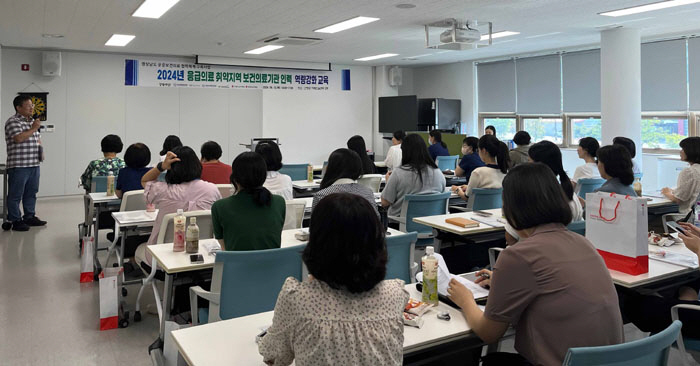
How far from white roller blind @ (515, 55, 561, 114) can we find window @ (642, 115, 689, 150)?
1.66 metres

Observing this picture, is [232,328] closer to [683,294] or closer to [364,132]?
[683,294]

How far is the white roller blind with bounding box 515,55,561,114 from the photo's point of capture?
1026cm

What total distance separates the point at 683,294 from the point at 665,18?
5.62m

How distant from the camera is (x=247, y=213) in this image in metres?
2.87

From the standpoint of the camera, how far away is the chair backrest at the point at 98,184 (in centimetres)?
556

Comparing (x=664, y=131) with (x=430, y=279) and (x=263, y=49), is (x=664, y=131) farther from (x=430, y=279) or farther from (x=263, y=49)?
(x=430, y=279)

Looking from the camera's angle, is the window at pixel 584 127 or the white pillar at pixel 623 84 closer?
the white pillar at pixel 623 84

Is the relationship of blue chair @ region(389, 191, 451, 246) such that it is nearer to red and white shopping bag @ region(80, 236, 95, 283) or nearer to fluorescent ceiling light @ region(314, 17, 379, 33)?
red and white shopping bag @ region(80, 236, 95, 283)

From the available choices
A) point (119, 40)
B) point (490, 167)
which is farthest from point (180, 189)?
point (119, 40)

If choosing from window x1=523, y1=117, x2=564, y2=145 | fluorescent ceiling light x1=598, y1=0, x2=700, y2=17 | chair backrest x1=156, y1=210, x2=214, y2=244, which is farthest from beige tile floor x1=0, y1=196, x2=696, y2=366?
window x1=523, y1=117, x2=564, y2=145

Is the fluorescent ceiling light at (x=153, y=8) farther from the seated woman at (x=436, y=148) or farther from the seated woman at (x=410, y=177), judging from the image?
the seated woman at (x=436, y=148)

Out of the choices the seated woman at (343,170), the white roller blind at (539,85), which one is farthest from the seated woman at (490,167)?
the white roller blind at (539,85)

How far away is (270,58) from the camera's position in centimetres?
1130

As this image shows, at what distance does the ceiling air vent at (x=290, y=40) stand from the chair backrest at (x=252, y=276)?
6.34m
